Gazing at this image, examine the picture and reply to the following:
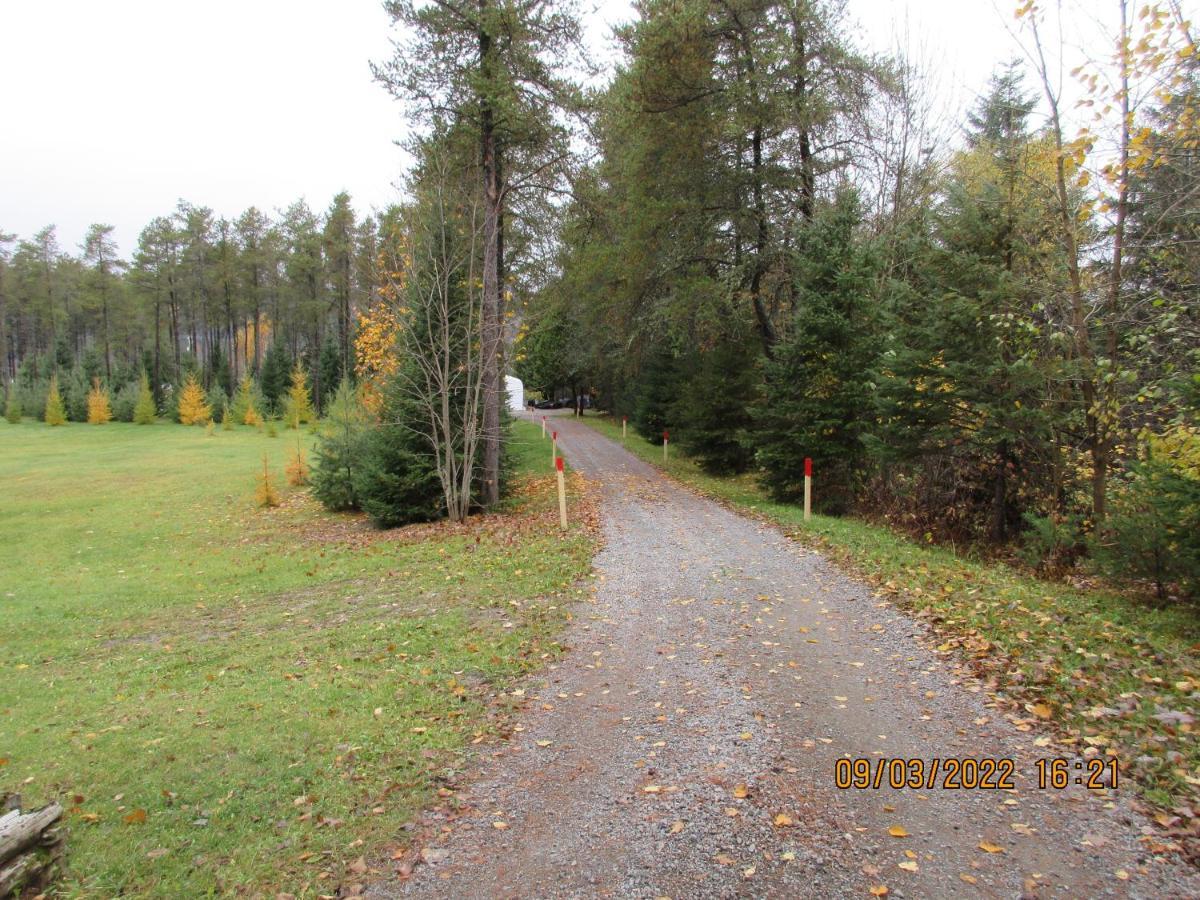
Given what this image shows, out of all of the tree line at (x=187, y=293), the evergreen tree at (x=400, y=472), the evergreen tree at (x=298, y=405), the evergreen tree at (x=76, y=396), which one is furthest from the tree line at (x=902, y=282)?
the evergreen tree at (x=76, y=396)

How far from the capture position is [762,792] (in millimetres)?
3684

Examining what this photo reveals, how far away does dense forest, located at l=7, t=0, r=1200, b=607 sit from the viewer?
8336mm

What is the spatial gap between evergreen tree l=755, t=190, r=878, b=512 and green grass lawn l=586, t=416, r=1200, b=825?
16.5 ft

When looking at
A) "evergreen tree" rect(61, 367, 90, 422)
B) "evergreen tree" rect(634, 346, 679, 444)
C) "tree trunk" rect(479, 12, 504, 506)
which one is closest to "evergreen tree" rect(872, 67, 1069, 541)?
"tree trunk" rect(479, 12, 504, 506)

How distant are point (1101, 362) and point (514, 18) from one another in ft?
41.3

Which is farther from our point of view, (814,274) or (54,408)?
(54,408)

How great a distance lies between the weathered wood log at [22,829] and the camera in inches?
119

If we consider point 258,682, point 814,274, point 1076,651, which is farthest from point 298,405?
point 1076,651

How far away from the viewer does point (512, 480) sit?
1825 cm

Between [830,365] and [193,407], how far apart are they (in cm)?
5239

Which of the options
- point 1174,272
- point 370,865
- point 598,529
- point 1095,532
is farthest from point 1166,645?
point 598,529

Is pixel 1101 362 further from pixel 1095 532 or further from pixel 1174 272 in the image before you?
pixel 1095 532

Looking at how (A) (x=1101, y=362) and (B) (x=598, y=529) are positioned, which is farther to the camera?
(B) (x=598, y=529)

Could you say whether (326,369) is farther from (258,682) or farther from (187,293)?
(258,682)
